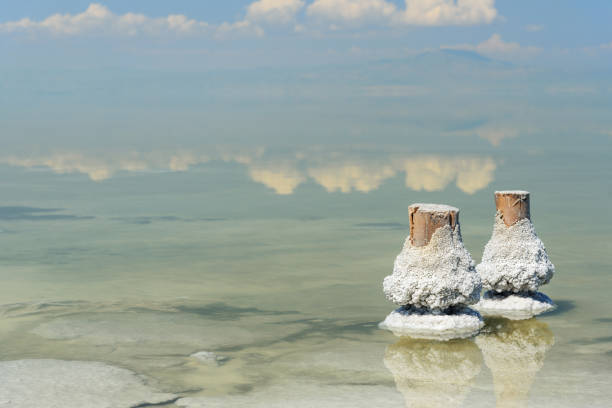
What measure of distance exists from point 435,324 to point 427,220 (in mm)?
1250

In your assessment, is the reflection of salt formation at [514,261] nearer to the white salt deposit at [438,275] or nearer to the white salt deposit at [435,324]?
the white salt deposit at [435,324]

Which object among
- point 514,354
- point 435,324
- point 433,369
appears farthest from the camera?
point 435,324

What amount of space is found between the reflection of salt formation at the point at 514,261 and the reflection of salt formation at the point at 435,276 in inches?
47.0

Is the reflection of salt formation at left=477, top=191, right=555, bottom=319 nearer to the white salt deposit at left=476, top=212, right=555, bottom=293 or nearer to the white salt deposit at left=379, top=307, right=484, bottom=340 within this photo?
the white salt deposit at left=476, top=212, right=555, bottom=293

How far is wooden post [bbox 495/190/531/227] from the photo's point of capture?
37.3 ft

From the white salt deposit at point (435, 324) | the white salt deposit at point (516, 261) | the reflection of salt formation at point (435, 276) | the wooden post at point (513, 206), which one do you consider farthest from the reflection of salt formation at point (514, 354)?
the wooden post at point (513, 206)

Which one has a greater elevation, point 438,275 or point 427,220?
point 427,220

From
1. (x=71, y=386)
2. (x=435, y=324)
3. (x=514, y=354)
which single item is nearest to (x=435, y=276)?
(x=435, y=324)

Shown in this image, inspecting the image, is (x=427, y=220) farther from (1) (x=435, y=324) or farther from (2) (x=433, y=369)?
(2) (x=433, y=369)

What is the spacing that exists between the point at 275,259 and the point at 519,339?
6.49 m

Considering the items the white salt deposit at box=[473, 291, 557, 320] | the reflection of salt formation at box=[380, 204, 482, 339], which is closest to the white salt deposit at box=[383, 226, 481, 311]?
the reflection of salt formation at box=[380, 204, 482, 339]

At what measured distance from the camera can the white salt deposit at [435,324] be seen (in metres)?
10.2

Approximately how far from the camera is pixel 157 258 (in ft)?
53.5

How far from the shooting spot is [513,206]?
11.4 m
